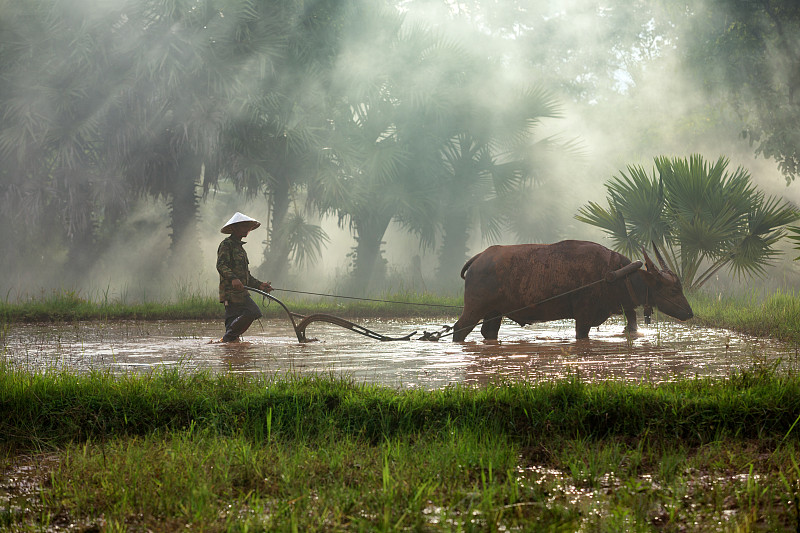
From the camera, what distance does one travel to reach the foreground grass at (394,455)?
3486mm

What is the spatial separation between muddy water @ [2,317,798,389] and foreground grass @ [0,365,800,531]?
887mm

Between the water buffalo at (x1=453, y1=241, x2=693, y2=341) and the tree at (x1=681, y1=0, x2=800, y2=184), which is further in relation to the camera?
the tree at (x1=681, y1=0, x2=800, y2=184)

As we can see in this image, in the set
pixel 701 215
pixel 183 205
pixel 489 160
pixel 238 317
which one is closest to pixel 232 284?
pixel 238 317

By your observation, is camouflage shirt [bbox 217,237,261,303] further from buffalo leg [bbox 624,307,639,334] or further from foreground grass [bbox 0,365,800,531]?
buffalo leg [bbox 624,307,639,334]

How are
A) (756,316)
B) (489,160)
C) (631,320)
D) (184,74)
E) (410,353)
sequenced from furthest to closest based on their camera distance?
1. (489,160)
2. (184,74)
3. (756,316)
4. (631,320)
5. (410,353)

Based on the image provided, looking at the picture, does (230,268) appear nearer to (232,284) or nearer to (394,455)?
(232,284)

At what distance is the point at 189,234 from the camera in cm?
2383

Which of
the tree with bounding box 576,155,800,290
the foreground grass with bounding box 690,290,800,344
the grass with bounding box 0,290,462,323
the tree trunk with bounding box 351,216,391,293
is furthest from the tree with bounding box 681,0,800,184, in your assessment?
the grass with bounding box 0,290,462,323

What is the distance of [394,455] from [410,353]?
186 inches

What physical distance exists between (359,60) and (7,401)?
19.4 meters

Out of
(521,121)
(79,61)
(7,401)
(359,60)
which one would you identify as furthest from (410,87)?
(7,401)

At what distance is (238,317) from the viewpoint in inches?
398

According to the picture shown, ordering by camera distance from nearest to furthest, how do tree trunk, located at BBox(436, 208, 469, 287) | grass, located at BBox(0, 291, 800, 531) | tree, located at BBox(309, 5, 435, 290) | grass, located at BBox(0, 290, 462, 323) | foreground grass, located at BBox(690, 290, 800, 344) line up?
grass, located at BBox(0, 291, 800, 531), foreground grass, located at BBox(690, 290, 800, 344), grass, located at BBox(0, 290, 462, 323), tree, located at BBox(309, 5, 435, 290), tree trunk, located at BBox(436, 208, 469, 287)

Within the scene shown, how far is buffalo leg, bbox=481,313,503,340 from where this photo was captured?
10.3 metres
